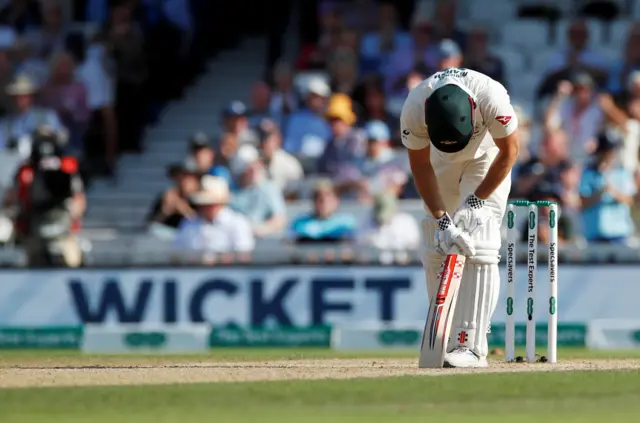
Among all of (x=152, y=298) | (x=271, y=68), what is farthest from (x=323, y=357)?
(x=271, y=68)

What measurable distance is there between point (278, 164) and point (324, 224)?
1318 millimetres

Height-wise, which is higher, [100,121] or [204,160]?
[100,121]

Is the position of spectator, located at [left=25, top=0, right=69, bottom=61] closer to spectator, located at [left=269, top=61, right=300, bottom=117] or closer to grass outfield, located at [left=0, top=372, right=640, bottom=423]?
spectator, located at [left=269, top=61, right=300, bottom=117]

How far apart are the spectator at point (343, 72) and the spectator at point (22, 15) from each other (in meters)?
4.01

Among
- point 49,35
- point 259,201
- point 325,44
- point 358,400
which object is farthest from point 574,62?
point 358,400

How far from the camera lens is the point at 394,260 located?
12.8 metres

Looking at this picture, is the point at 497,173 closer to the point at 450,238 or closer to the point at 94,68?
the point at 450,238

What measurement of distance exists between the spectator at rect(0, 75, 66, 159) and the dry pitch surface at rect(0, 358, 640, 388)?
22.0 ft

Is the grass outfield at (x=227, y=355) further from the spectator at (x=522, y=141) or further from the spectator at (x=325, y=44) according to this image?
the spectator at (x=325, y=44)

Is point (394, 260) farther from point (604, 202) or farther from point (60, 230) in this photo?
point (60, 230)

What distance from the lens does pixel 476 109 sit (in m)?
8.01

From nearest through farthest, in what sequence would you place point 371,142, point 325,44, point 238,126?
point 371,142 < point 238,126 < point 325,44

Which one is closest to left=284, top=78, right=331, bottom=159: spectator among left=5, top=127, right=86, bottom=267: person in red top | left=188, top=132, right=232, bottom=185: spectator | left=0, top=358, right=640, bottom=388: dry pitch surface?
left=188, top=132, right=232, bottom=185: spectator

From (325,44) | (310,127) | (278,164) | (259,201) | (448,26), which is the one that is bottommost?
(259,201)
